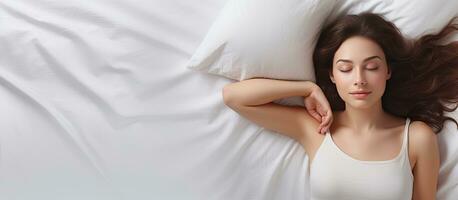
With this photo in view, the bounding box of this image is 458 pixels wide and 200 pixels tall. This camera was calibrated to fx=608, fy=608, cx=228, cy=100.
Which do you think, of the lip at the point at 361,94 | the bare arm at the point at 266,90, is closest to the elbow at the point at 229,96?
the bare arm at the point at 266,90

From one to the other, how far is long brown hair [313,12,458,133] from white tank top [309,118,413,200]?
3.2 inches

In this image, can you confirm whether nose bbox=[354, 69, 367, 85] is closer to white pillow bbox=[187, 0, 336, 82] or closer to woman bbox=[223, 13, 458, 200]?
woman bbox=[223, 13, 458, 200]

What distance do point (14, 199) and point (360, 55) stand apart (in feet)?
2.82

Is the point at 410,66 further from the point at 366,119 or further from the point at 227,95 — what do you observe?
the point at 227,95

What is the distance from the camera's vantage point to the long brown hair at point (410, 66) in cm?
136

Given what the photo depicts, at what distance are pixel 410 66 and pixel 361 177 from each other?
11.3 inches

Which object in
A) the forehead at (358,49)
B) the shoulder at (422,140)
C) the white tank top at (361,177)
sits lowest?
the white tank top at (361,177)

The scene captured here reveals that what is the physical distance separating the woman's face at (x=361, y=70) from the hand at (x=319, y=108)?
7 cm

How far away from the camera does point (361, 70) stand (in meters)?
1.29

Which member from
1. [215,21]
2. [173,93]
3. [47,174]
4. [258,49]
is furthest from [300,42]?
[47,174]

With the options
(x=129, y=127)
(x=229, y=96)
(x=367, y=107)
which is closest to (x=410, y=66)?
(x=367, y=107)

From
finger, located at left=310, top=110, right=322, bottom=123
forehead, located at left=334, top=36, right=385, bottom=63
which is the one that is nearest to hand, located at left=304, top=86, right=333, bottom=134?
finger, located at left=310, top=110, right=322, bottom=123

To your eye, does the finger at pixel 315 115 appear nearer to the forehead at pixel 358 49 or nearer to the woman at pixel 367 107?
the woman at pixel 367 107

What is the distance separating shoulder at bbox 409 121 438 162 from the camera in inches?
53.0
